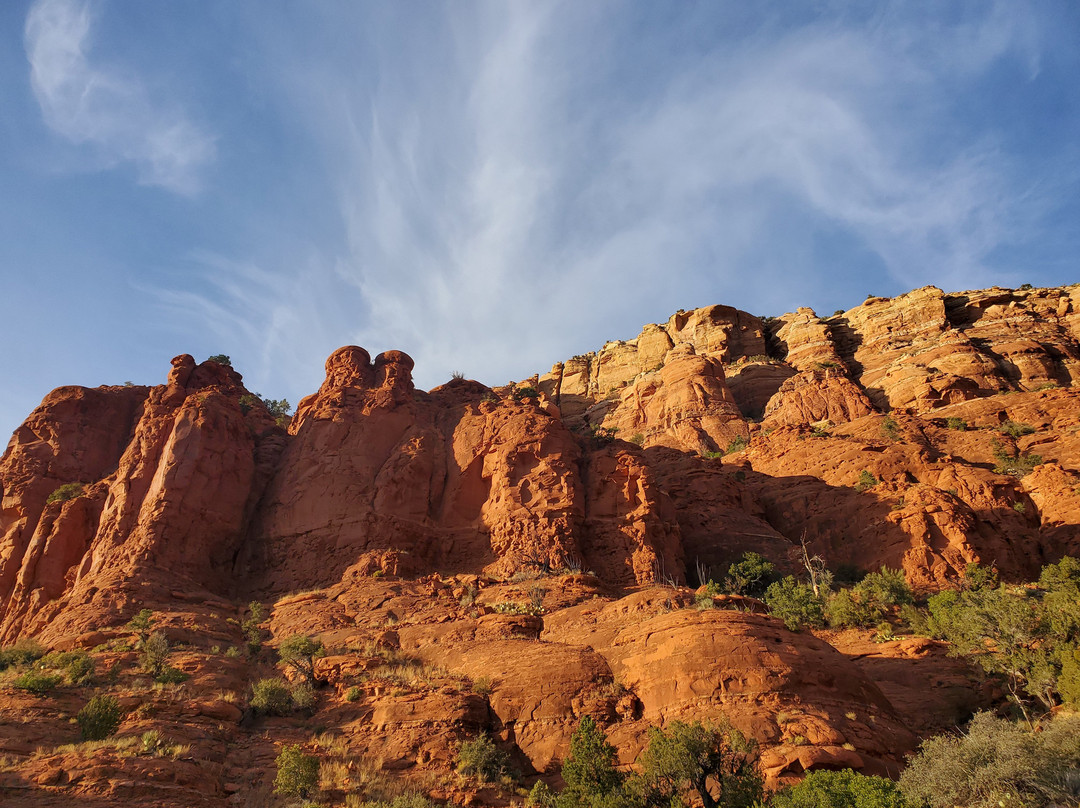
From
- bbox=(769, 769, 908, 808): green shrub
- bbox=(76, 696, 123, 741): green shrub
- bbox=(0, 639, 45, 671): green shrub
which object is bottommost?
bbox=(769, 769, 908, 808): green shrub

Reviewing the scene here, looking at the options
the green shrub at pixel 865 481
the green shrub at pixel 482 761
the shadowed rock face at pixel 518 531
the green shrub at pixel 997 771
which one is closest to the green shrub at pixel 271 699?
the shadowed rock face at pixel 518 531

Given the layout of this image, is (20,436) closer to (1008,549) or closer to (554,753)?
(554,753)

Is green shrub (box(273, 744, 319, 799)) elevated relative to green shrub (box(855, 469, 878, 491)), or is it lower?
lower

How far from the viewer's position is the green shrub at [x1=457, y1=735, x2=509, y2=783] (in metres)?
17.5

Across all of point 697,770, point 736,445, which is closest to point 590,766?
point 697,770

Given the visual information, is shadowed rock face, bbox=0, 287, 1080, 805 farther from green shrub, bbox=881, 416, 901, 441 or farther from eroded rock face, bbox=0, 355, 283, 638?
green shrub, bbox=881, 416, 901, 441

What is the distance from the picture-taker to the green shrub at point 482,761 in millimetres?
17516

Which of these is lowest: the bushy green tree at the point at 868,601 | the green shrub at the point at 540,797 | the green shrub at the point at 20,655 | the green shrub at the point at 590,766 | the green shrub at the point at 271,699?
the green shrub at the point at 540,797

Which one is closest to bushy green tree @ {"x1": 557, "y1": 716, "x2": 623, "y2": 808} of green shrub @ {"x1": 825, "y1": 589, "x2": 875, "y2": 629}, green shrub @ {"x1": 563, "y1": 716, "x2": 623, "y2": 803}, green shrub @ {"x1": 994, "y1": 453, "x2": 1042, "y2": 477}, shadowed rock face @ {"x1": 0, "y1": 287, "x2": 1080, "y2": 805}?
green shrub @ {"x1": 563, "y1": 716, "x2": 623, "y2": 803}

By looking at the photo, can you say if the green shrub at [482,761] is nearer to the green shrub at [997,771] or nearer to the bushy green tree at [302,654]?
the bushy green tree at [302,654]

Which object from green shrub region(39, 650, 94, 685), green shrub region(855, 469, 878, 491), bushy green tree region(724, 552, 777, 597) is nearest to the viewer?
green shrub region(39, 650, 94, 685)

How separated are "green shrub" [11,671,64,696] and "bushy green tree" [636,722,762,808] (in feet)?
50.8

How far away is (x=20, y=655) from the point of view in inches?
906

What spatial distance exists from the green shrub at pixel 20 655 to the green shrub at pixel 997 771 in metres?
24.9
